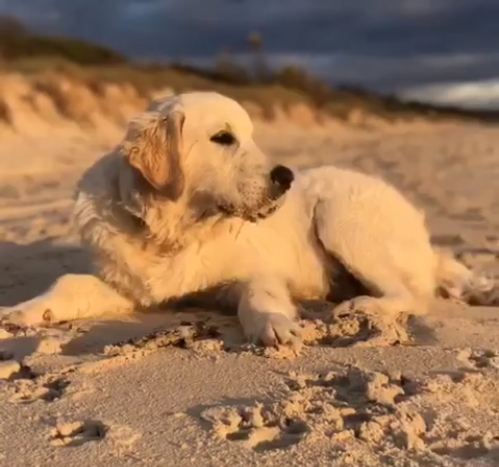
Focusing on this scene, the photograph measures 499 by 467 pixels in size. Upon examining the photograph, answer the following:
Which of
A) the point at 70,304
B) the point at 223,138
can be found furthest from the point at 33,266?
the point at 223,138

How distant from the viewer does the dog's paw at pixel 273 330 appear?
3.74 meters

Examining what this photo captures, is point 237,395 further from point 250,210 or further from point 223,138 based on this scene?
point 223,138

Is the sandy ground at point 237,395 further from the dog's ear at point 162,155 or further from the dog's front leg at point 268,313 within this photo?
the dog's ear at point 162,155

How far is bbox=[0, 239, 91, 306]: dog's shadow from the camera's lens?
5383mm

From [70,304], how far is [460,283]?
2.18m

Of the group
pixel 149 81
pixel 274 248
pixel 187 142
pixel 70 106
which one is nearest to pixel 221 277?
pixel 274 248

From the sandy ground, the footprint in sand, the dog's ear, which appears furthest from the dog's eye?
the footprint in sand

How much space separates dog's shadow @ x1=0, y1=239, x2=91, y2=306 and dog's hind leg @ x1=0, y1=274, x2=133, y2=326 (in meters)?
0.42

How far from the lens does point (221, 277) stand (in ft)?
Result: 15.7

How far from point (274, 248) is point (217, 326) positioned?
0.83 meters

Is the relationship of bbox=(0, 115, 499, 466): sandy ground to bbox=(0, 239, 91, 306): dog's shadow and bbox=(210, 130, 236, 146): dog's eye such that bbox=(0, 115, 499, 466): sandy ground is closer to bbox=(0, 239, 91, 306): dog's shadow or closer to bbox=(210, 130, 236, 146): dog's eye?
bbox=(0, 239, 91, 306): dog's shadow

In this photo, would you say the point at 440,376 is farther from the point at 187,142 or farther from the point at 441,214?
the point at 441,214

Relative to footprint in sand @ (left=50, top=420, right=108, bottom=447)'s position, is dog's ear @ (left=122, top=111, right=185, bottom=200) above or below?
above

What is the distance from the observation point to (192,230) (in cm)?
470
